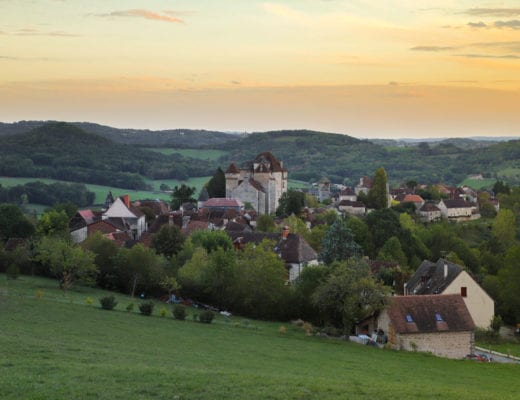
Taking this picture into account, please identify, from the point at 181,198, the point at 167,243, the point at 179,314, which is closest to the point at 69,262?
the point at 179,314

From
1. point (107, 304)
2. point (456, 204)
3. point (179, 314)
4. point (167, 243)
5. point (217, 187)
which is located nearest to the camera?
point (179, 314)

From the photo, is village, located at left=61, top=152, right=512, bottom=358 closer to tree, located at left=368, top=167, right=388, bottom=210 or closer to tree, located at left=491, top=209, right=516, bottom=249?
tree, located at left=368, top=167, right=388, bottom=210

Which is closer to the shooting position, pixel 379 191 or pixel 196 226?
pixel 196 226

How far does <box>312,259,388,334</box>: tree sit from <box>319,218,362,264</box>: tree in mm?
21736

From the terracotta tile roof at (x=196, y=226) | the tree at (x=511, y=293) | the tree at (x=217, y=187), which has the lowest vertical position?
the tree at (x=511, y=293)

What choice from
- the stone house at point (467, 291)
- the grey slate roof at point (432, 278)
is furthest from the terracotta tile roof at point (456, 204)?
the stone house at point (467, 291)

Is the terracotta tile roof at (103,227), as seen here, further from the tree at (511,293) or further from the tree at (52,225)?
the tree at (511,293)

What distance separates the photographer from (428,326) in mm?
42031

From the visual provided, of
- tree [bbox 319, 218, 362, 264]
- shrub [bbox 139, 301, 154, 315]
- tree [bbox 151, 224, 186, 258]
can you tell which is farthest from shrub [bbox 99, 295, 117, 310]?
tree [bbox 319, 218, 362, 264]

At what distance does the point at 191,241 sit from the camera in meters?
67.1

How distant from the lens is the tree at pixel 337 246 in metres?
69.1

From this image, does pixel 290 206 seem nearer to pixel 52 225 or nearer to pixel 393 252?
Answer: pixel 393 252

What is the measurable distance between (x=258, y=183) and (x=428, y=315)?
7723cm

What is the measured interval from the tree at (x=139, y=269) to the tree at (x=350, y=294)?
14.7 metres
